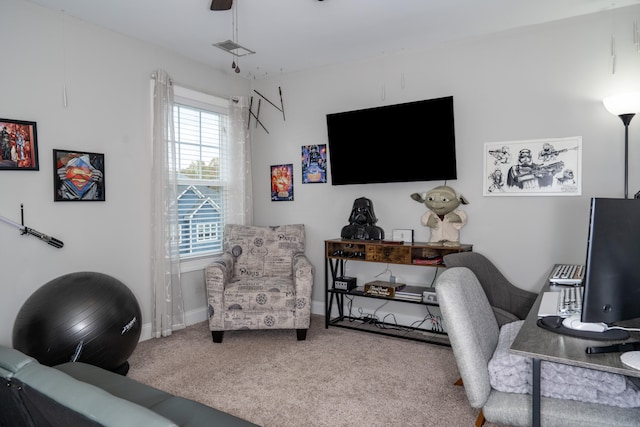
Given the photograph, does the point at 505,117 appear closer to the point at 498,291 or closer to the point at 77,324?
the point at 498,291

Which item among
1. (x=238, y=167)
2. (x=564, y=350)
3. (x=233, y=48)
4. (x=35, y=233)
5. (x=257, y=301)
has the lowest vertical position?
(x=257, y=301)

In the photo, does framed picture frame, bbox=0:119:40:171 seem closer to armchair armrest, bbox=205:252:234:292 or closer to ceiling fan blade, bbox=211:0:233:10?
armchair armrest, bbox=205:252:234:292

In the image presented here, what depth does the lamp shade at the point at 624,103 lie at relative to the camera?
8.60ft

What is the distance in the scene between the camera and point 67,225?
307cm

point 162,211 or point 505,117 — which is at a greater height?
point 505,117

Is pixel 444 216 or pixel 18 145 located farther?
pixel 444 216

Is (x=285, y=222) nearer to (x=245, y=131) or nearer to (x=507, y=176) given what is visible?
(x=245, y=131)

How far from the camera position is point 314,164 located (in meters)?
4.30

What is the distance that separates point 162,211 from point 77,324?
1.48 m

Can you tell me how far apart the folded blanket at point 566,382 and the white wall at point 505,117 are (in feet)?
6.35

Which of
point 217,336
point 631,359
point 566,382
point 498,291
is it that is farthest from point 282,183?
point 631,359

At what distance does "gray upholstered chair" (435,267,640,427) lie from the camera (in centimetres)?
137

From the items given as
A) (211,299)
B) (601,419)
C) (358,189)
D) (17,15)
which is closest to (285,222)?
(358,189)

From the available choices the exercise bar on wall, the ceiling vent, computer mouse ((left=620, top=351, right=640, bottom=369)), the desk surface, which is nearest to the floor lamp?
the desk surface
